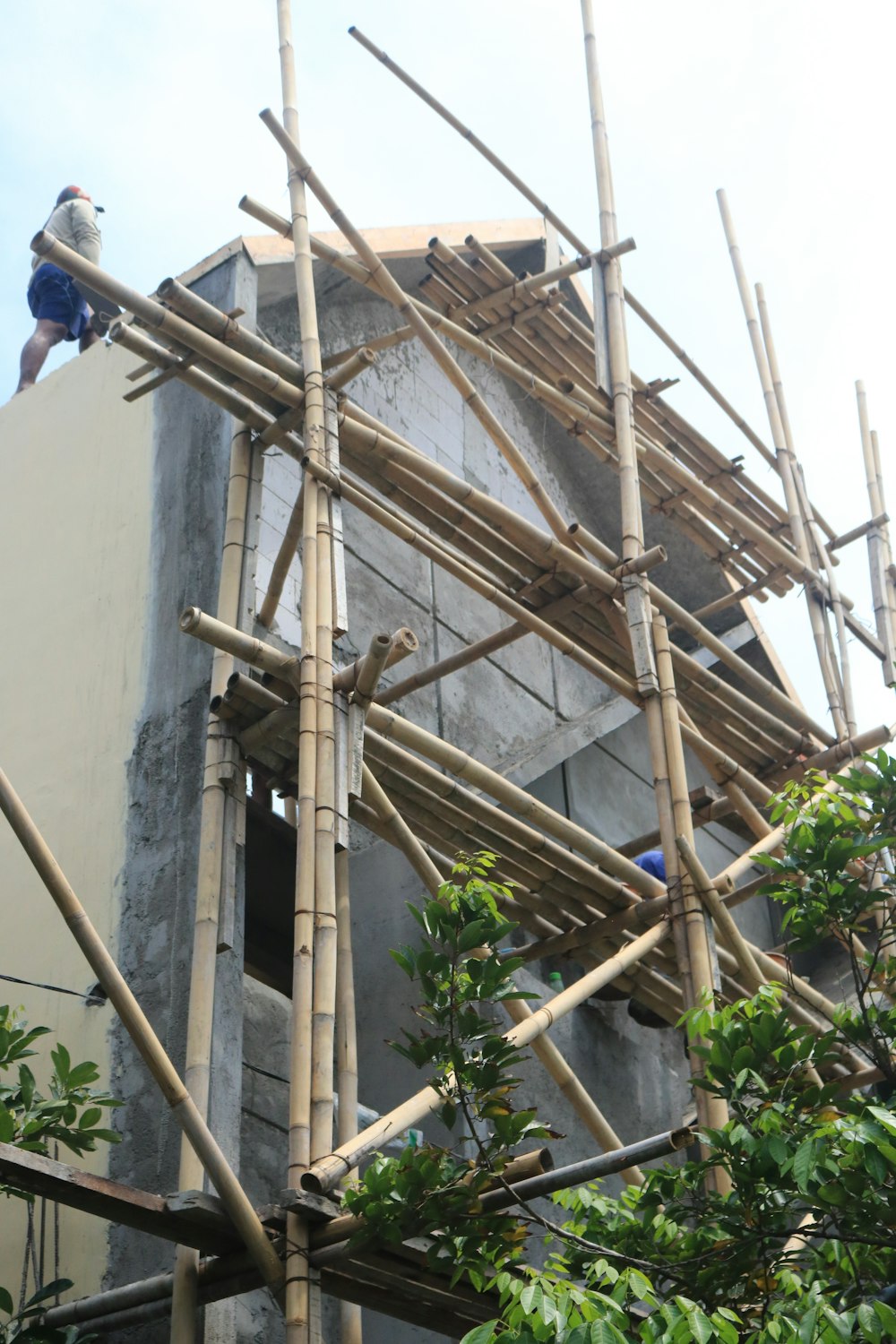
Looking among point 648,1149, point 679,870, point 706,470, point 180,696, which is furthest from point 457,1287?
point 706,470

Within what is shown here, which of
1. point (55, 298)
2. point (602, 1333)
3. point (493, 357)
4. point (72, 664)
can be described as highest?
point (55, 298)

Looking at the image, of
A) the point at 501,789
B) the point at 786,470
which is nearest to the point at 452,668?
the point at 501,789

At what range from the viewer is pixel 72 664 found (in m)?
7.33

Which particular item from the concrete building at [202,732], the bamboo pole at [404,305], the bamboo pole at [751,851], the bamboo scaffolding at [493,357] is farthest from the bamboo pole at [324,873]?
the bamboo scaffolding at [493,357]

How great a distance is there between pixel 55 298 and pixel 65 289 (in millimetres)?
81

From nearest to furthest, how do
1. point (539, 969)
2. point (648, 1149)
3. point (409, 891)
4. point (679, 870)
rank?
point (648, 1149), point (679, 870), point (409, 891), point (539, 969)

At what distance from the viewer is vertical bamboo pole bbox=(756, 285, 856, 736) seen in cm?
948

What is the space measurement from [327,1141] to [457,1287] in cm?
62

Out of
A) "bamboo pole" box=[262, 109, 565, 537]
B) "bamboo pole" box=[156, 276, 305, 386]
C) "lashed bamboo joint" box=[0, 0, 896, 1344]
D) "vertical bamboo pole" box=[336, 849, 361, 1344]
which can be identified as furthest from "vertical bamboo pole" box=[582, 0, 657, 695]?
"vertical bamboo pole" box=[336, 849, 361, 1344]

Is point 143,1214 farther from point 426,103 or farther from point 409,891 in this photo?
point 426,103

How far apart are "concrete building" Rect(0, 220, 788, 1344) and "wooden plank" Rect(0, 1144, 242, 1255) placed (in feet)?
2.77

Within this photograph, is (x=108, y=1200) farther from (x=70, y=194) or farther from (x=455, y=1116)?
(x=70, y=194)

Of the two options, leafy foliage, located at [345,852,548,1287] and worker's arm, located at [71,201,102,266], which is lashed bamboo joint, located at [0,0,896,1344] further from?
worker's arm, located at [71,201,102,266]

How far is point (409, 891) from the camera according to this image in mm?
7500
